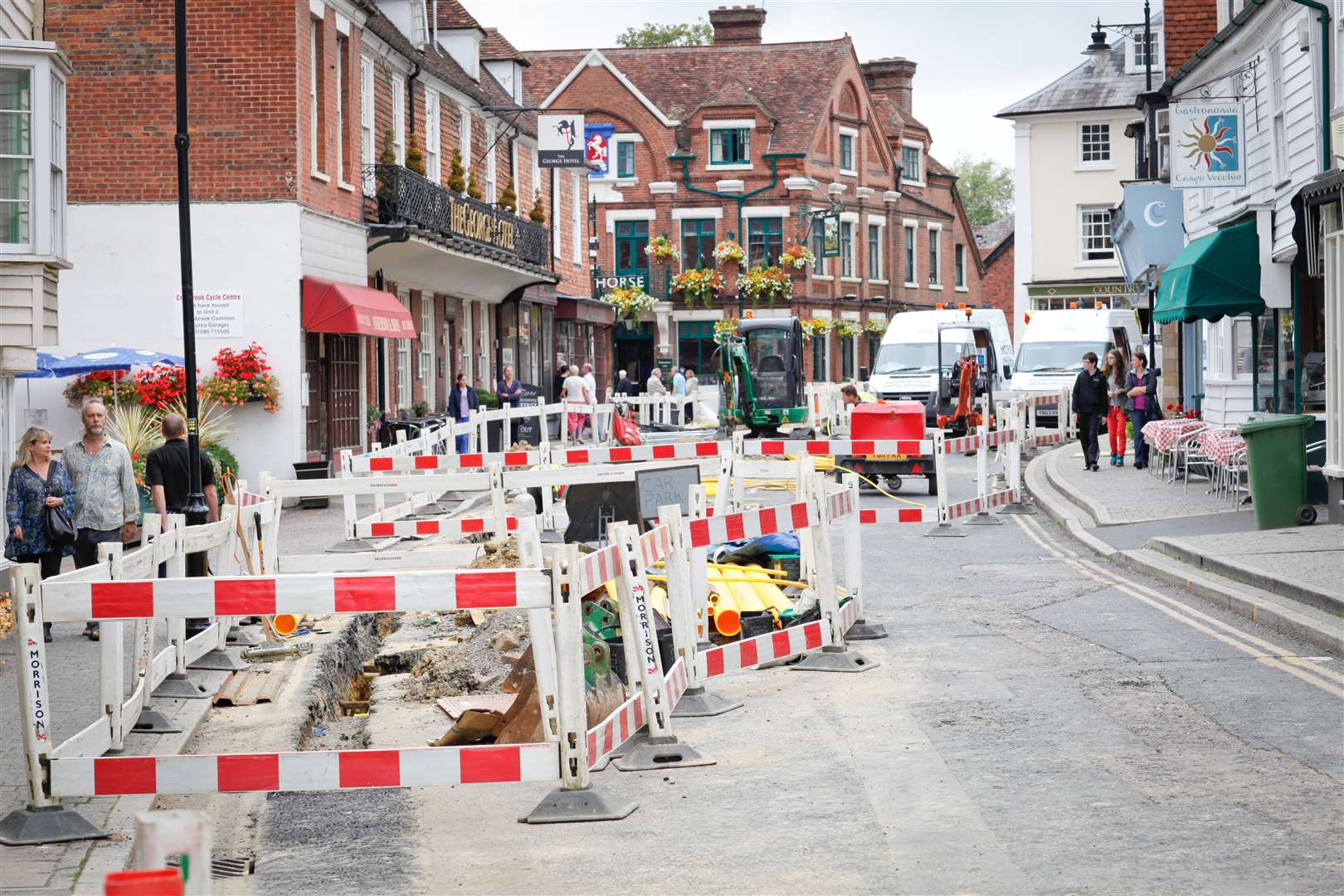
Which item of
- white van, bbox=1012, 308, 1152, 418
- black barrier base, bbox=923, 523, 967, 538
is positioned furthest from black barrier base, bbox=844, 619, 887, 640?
white van, bbox=1012, 308, 1152, 418

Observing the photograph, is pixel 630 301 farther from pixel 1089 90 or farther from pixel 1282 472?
pixel 1282 472

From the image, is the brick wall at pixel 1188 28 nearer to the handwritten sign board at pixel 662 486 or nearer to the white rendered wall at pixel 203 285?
the white rendered wall at pixel 203 285

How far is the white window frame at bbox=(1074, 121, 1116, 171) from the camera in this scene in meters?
60.1

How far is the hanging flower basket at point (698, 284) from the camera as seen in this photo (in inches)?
2448

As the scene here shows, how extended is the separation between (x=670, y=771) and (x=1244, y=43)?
2030 centimetres

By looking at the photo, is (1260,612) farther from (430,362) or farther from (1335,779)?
(430,362)

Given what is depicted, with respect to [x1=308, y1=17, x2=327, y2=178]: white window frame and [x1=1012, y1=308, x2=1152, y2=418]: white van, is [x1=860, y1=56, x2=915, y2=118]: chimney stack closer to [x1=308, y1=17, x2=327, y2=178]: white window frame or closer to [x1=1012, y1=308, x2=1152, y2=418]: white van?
[x1=1012, y1=308, x2=1152, y2=418]: white van

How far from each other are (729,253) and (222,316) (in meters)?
38.9

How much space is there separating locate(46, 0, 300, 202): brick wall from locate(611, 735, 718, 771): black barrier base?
18.4 metres

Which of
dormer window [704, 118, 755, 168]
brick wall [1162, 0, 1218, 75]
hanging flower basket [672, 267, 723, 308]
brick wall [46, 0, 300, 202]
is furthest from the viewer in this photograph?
dormer window [704, 118, 755, 168]

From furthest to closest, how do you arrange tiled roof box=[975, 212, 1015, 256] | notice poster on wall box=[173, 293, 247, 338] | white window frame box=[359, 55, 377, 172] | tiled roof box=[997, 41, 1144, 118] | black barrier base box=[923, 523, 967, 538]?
tiled roof box=[975, 212, 1015, 256]
tiled roof box=[997, 41, 1144, 118]
white window frame box=[359, 55, 377, 172]
notice poster on wall box=[173, 293, 247, 338]
black barrier base box=[923, 523, 967, 538]

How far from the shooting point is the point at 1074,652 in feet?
34.6

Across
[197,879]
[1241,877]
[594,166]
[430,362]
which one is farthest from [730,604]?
[594,166]

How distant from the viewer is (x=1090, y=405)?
25.8m
